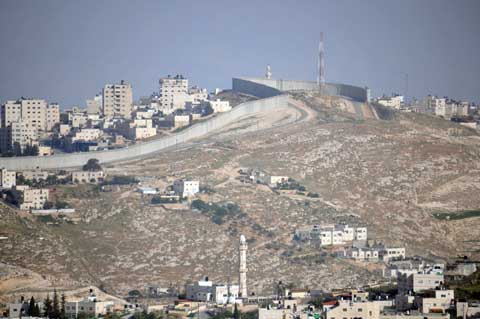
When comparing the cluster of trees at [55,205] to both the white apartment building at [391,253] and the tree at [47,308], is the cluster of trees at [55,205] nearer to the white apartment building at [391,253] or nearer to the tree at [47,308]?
the white apartment building at [391,253]

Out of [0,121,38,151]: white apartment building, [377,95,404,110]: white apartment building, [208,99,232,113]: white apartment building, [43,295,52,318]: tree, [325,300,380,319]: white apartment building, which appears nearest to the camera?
[325,300,380,319]: white apartment building

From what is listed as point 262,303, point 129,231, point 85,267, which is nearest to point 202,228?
point 129,231

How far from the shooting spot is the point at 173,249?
206 feet

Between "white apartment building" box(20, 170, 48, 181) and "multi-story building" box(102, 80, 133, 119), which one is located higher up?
"multi-story building" box(102, 80, 133, 119)

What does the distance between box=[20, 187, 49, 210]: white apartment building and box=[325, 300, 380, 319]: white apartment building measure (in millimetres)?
23114

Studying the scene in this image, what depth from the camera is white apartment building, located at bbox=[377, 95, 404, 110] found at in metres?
99.1

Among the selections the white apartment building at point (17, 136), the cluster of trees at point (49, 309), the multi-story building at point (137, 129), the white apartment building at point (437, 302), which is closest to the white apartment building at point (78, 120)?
the multi-story building at point (137, 129)

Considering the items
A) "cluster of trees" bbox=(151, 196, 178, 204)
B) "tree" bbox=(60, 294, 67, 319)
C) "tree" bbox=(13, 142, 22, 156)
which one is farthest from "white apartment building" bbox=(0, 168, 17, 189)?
"tree" bbox=(60, 294, 67, 319)

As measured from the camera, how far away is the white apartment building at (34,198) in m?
68.1

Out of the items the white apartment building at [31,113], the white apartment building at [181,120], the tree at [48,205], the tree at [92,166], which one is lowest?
the tree at [48,205]

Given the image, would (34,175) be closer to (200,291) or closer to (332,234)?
(332,234)

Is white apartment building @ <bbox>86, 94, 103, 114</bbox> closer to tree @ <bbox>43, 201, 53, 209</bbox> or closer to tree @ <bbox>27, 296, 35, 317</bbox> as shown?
tree @ <bbox>43, 201, 53, 209</bbox>

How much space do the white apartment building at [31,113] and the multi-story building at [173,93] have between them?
6.76 metres

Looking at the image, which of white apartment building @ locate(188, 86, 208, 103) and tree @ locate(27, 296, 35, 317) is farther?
white apartment building @ locate(188, 86, 208, 103)
